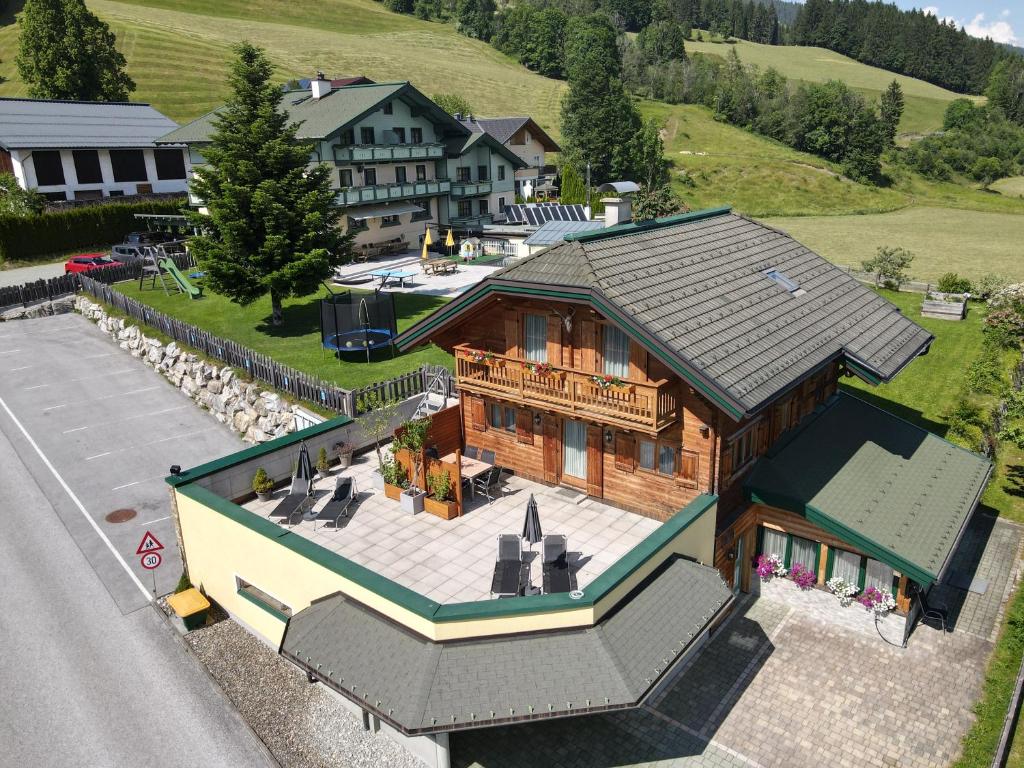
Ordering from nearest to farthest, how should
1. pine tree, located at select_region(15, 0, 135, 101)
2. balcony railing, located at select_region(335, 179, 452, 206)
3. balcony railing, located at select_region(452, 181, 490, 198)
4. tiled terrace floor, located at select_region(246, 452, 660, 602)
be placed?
tiled terrace floor, located at select_region(246, 452, 660, 602) < balcony railing, located at select_region(335, 179, 452, 206) < balcony railing, located at select_region(452, 181, 490, 198) < pine tree, located at select_region(15, 0, 135, 101)

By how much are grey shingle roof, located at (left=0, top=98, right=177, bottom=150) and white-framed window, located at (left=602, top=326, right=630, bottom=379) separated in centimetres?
5654

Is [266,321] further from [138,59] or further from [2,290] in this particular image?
[138,59]

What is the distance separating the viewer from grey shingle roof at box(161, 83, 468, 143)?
49.2 meters

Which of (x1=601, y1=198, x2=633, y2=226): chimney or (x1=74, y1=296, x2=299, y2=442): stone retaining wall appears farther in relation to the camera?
(x1=74, y1=296, x2=299, y2=442): stone retaining wall

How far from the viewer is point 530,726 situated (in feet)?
47.6

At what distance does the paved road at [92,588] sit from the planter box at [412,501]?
5713 millimetres

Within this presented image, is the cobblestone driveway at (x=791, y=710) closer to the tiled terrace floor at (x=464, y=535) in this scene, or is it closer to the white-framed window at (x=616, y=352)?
the tiled terrace floor at (x=464, y=535)

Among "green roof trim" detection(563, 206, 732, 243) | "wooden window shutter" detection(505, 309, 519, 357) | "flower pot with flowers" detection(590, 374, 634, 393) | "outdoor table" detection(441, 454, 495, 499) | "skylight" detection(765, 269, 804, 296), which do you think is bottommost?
"outdoor table" detection(441, 454, 495, 499)

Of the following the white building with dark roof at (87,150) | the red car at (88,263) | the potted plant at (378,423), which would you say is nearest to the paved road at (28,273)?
the red car at (88,263)

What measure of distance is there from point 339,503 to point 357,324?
15798 millimetres

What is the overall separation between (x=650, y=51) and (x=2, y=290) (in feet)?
515


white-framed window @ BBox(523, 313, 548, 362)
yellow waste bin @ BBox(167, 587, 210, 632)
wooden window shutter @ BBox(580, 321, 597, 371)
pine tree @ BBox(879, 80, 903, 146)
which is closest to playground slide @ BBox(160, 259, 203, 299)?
yellow waste bin @ BBox(167, 587, 210, 632)

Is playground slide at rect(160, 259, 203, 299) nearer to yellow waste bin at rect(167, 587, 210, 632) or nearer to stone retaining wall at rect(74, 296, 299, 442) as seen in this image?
stone retaining wall at rect(74, 296, 299, 442)

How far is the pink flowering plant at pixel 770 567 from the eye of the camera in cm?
1844
